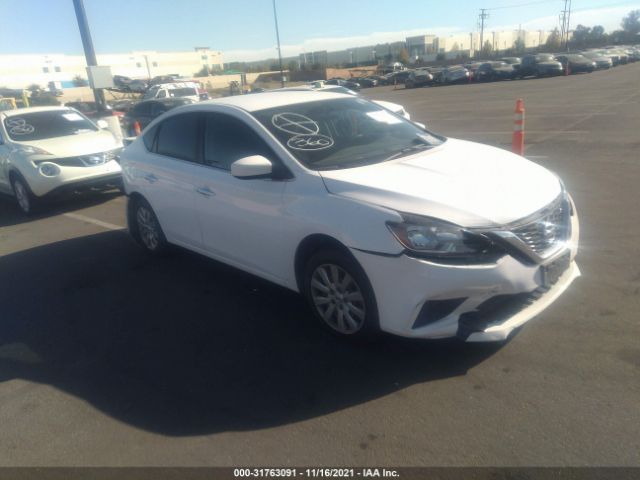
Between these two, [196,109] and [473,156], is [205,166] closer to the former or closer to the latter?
[196,109]

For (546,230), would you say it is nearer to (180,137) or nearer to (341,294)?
(341,294)

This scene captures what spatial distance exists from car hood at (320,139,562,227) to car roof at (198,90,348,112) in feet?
3.83

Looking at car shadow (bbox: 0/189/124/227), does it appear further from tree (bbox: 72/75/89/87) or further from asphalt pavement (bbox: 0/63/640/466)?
tree (bbox: 72/75/89/87)

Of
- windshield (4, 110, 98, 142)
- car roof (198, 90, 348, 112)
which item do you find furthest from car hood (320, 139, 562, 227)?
windshield (4, 110, 98, 142)

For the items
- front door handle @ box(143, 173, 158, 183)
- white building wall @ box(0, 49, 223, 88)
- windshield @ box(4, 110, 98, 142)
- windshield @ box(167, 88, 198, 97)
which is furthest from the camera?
white building wall @ box(0, 49, 223, 88)

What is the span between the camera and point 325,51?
5005 inches

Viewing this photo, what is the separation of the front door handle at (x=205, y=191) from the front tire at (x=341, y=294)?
1296 millimetres

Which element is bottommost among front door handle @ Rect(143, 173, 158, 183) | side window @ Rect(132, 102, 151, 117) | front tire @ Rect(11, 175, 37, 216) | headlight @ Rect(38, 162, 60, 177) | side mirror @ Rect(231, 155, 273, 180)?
front tire @ Rect(11, 175, 37, 216)

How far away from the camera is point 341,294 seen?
3.66 meters

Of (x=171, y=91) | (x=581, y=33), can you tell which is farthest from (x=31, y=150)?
(x=581, y=33)

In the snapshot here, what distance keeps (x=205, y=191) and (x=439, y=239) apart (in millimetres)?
2332

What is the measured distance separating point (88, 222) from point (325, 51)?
127312 mm

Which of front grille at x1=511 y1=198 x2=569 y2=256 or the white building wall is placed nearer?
front grille at x1=511 y1=198 x2=569 y2=256

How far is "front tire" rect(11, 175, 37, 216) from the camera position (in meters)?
8.62
